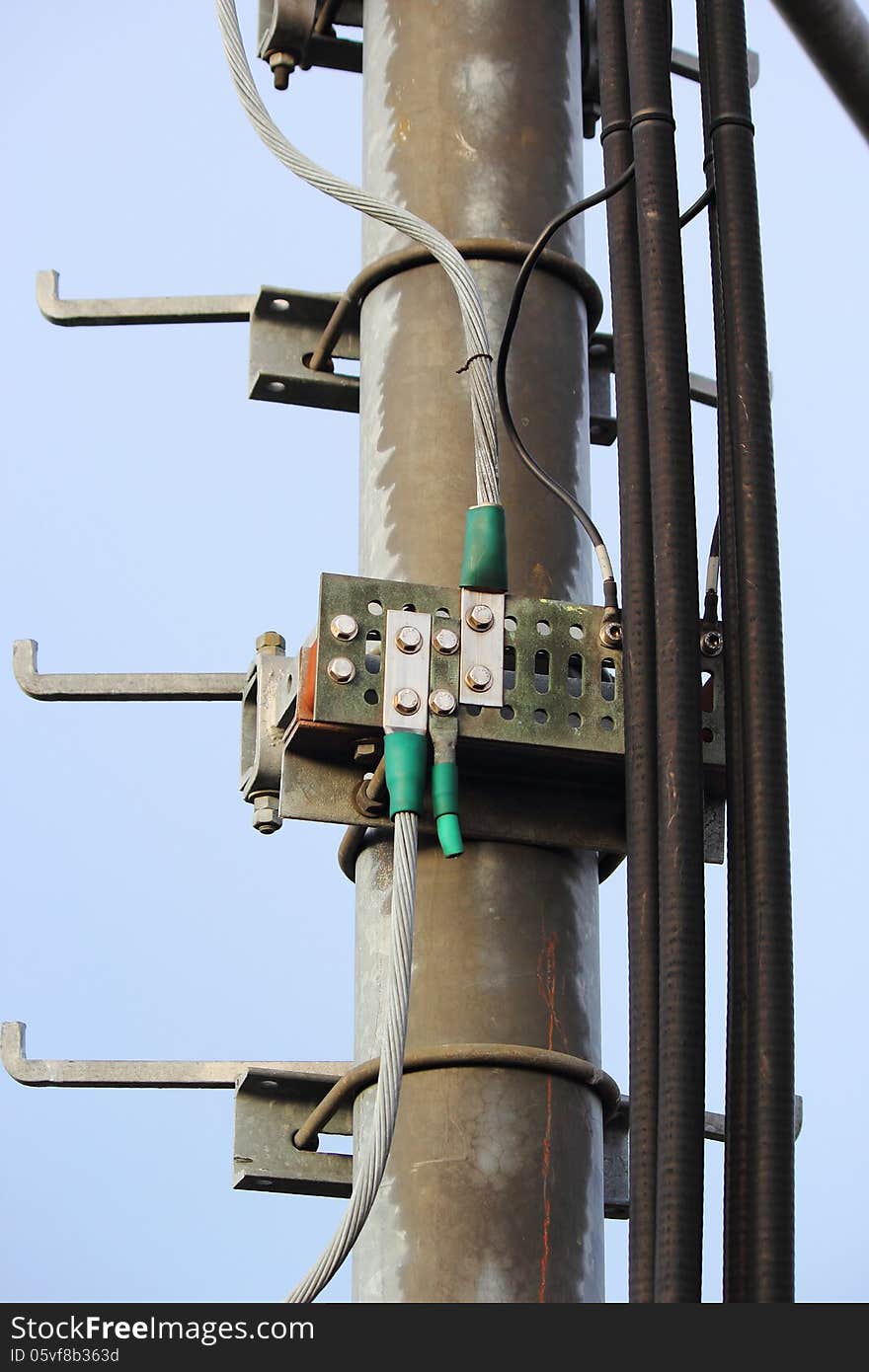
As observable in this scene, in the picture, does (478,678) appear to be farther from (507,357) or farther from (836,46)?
(836,46)

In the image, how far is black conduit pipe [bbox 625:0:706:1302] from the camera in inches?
103

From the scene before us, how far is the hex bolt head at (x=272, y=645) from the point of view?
3.39m

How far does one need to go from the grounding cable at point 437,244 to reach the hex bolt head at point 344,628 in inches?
9.5

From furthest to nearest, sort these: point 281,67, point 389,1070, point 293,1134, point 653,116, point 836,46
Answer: point 281,67, point 293,1134, point 653,116, point 389,1070, point 836,46

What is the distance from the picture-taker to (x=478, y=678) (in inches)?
116

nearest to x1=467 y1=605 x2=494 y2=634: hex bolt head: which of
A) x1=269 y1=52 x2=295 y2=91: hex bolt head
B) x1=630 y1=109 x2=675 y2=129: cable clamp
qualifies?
x1=630 y1=109 x2=675 y2=129: cable clamp

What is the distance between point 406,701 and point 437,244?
638mm

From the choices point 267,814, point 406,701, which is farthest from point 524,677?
point 267,814

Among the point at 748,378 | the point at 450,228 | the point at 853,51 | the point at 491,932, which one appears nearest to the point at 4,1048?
the point at 491,932

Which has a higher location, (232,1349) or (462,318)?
(462,318)

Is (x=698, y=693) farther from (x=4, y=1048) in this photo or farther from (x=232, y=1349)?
(x=4, y=1048)

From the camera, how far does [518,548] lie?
3.22 metres

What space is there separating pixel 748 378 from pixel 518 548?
43 cm

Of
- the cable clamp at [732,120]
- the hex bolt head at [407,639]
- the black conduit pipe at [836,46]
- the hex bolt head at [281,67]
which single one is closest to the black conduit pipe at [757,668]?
the cable clamp at [732,120]
